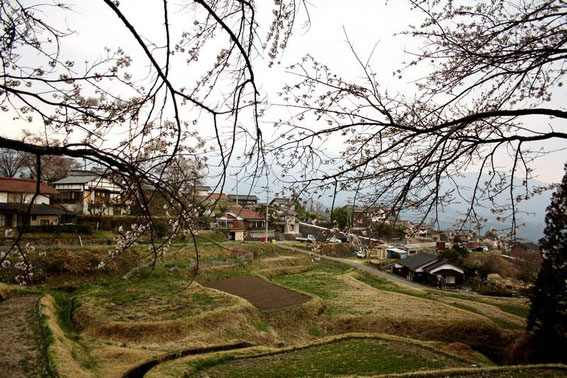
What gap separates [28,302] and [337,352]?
39.5 feet

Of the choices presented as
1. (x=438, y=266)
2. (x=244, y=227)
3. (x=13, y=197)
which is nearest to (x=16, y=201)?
(x=13, y=197)

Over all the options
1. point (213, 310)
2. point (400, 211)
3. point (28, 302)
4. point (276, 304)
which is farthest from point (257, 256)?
point (400, 211)

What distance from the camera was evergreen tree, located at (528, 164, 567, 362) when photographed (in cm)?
1102

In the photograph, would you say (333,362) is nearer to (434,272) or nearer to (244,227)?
(434,272)

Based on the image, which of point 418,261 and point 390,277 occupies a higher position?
point 418,261

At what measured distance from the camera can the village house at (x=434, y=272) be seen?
2473 centimetres

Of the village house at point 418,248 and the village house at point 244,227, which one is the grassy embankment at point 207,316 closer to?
the village house at point 244,227

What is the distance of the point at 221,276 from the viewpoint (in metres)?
21.6

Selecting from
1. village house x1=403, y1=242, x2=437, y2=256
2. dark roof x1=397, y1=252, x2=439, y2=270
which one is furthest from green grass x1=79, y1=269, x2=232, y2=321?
village house x1=403, y1=242, x2=437, y2=256

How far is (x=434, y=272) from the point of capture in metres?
24.7

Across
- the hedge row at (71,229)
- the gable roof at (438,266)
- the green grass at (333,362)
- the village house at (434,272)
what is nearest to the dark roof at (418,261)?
the village house at (434,272)

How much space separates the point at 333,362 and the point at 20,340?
8.74 metres

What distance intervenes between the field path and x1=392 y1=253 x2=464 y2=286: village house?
23301mm

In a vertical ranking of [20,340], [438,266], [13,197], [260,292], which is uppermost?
[13,197]
